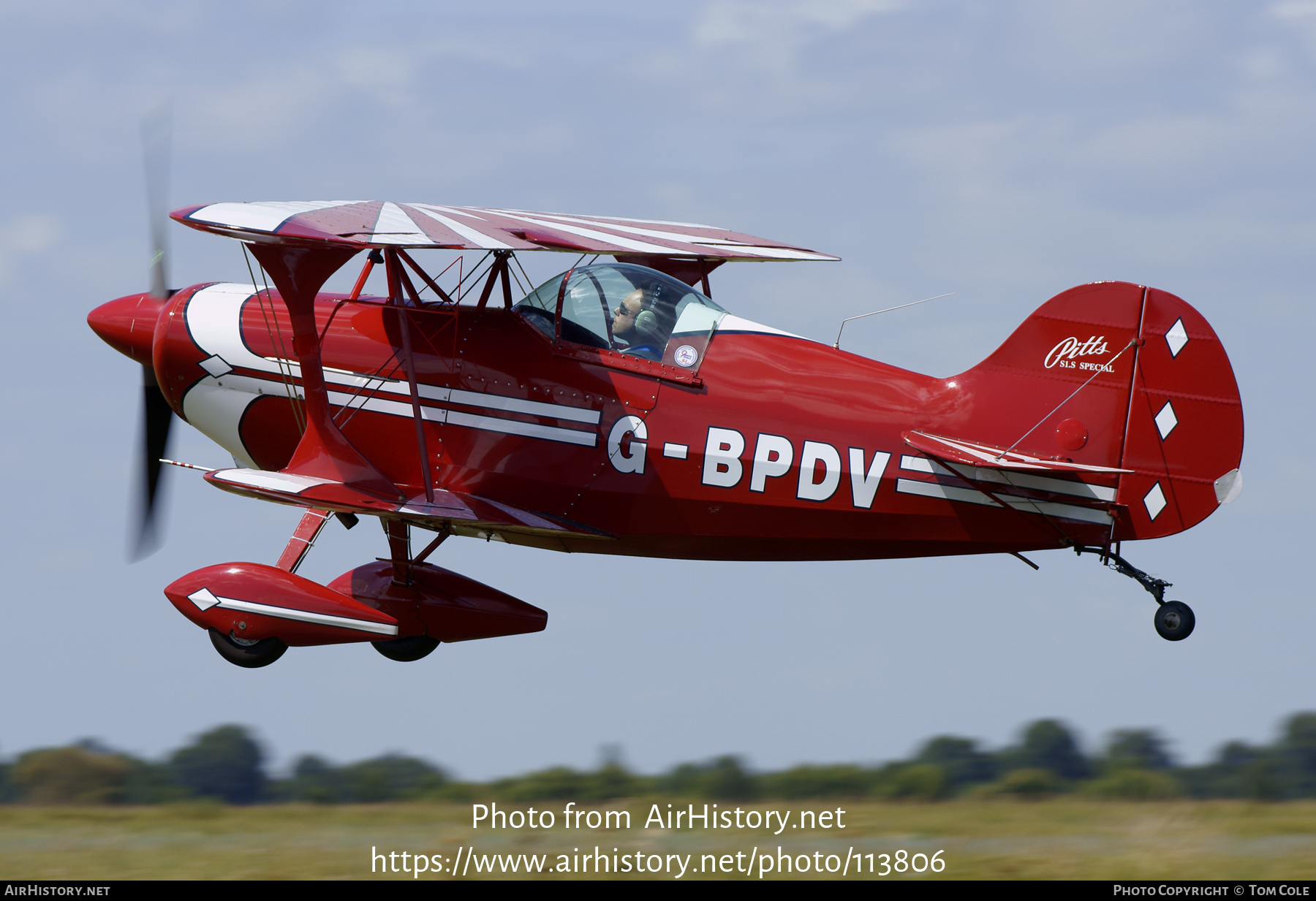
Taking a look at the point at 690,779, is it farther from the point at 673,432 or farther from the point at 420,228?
the point at 420,228

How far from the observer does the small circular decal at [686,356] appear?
10.0 meters

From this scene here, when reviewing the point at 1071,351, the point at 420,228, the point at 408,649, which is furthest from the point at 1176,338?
the point at 408,649

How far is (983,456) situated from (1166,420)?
1.09 m

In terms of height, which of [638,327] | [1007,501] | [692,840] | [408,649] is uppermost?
[638,327]

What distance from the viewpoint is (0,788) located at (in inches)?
396

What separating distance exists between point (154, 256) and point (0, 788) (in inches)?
153

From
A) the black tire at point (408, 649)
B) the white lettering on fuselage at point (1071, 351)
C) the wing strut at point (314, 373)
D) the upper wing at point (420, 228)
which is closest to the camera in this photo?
the upper wing at point (420, 228)

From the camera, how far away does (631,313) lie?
10.2 m

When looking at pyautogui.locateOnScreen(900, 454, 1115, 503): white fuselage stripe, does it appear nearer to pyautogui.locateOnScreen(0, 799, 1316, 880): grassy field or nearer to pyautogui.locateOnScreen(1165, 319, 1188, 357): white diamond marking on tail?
pyautogui.locateOnScreen(1165, 319, 1188, 357): white diamond marking on tail

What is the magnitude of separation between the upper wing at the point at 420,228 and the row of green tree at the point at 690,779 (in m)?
3.33

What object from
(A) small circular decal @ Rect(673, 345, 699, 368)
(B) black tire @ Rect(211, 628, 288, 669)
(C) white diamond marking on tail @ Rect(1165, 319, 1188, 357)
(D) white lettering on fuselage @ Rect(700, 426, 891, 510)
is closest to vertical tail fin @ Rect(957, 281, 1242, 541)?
(C) white diamond marking on tail @ Rect(1165, 319, 1188, 357)

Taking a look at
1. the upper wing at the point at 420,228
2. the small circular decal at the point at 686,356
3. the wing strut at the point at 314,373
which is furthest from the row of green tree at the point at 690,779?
the upper wing at the point at 420,228

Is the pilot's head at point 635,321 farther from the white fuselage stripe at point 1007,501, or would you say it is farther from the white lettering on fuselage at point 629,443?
the white fuselage stripe at point 1007,501
